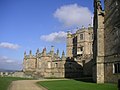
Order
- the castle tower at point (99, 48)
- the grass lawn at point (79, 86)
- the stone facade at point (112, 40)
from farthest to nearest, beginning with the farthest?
the castle tower at point (99, 48) < the stone facade at point (112, 40) < the grass lawn at point (79, 86)

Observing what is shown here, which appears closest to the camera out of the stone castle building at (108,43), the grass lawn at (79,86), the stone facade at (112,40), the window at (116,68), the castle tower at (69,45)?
the grass lawn at (79,86)

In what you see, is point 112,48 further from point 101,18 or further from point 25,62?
point 25,62

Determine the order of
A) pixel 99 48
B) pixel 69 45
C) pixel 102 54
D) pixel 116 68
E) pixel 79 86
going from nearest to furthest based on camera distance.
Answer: pixel 79 86
pixel 116 68
pixel 102 54
pixel 99 48
pixel 69 45

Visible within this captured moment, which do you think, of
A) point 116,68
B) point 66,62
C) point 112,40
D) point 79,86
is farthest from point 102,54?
point 66,62

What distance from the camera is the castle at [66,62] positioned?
6681cm

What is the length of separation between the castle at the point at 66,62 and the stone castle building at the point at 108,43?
27.1 meters

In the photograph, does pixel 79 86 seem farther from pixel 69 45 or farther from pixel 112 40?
pixel 69 45

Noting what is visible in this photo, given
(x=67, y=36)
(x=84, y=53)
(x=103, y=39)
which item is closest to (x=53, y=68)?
(x=84, y=53)

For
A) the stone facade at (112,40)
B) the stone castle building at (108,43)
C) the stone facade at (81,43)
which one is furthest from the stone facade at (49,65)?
the stone facade at (112,40)

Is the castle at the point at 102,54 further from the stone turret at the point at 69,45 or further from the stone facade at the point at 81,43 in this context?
the stone turret at the point at 69,45

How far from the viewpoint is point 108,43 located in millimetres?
37406

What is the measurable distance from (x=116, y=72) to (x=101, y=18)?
9438 millimetres

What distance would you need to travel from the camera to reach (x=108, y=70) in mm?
36812

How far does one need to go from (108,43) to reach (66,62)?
30506 mm
